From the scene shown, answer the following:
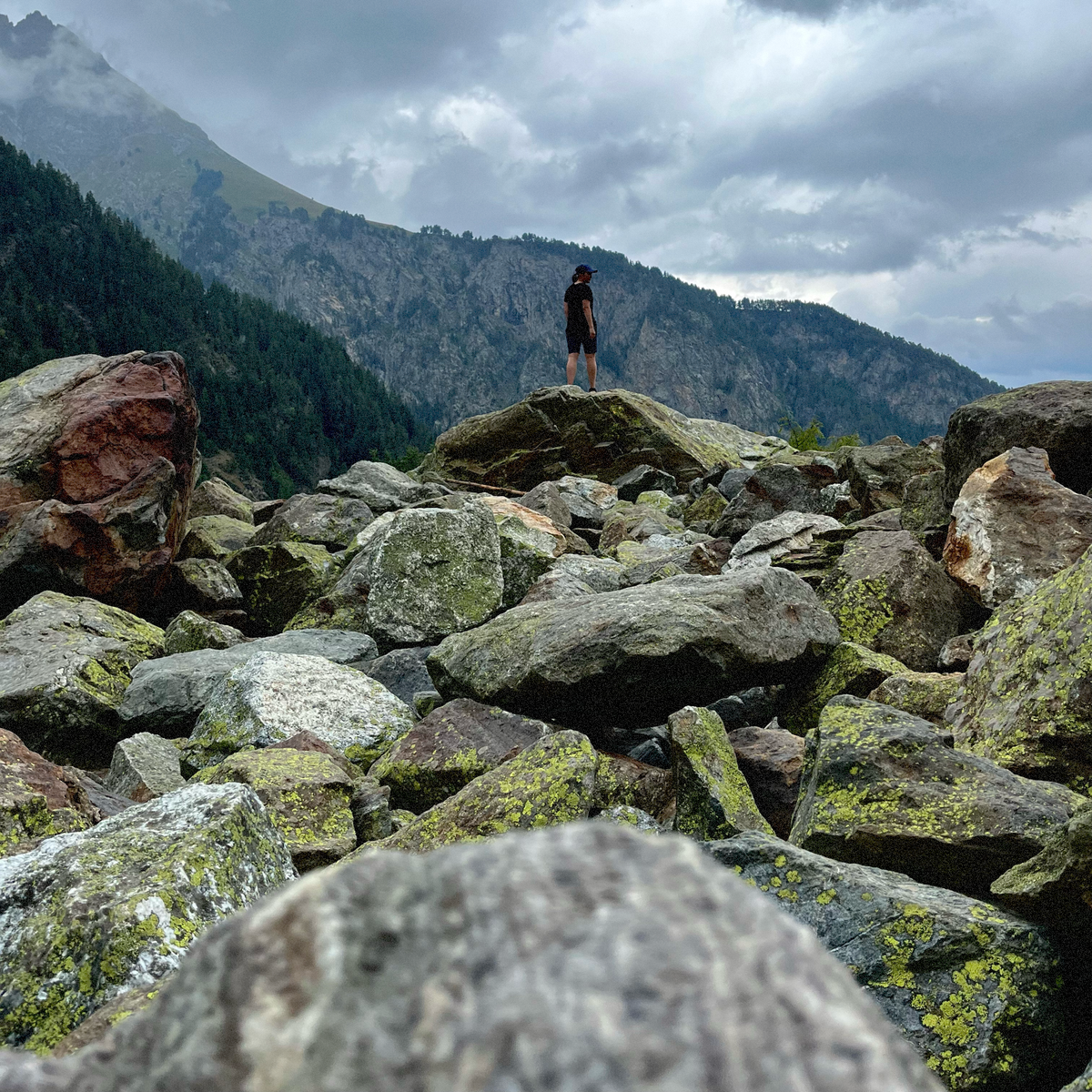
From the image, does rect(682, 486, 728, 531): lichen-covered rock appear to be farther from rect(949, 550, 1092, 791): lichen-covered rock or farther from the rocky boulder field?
rect(949, 550, 1092, 791): lichen-covered rock

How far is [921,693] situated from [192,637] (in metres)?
9.94

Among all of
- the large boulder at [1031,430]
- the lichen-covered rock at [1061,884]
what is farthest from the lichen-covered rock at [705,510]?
the lichen-covered rock at [1061,884]

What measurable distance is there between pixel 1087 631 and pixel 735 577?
116 inches

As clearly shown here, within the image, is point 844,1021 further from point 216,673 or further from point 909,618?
point 216,673

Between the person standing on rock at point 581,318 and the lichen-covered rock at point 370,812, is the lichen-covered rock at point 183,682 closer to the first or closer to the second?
→ the lichen-covered rock at point 370,812

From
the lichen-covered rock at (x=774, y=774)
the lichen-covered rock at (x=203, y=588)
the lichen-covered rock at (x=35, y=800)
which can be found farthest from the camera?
the lichen-covered rock at (x=203, y=588)

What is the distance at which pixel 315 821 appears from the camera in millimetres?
6566

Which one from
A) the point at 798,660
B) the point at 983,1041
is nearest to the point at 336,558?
the point at 798,660

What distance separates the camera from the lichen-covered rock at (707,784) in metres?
5.53

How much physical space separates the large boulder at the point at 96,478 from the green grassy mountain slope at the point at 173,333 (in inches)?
5358

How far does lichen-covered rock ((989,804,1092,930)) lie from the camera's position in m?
3.60

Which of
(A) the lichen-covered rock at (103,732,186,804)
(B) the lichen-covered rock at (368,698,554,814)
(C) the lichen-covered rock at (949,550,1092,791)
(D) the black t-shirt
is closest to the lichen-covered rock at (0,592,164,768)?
(A) the lichen-covered rock at (103,732,186,804)

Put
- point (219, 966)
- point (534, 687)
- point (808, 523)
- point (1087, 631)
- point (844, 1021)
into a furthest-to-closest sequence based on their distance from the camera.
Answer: point (808, 523), point (534, 687), point (1087, 631), point (219, 966), point (844, 1021)

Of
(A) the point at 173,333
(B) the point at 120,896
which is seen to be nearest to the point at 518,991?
(B) the point at 120,896
